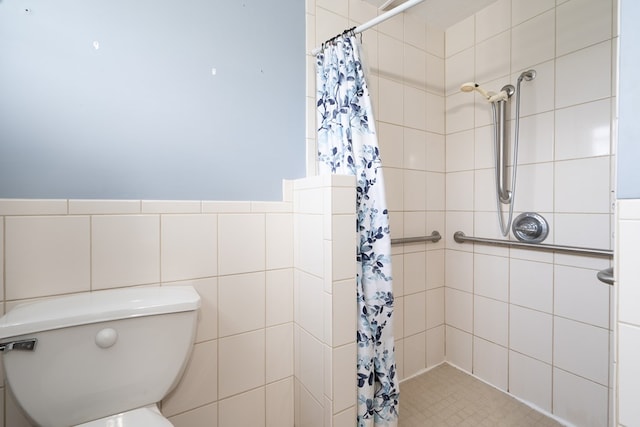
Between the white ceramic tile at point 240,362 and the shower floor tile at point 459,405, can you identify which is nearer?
the white ceramic tile at point 240,362

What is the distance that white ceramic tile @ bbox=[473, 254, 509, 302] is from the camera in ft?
5.22

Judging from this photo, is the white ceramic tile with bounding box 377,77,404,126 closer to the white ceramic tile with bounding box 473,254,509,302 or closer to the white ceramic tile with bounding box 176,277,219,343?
the white ceramic tile with bounding box 473,254,509,302

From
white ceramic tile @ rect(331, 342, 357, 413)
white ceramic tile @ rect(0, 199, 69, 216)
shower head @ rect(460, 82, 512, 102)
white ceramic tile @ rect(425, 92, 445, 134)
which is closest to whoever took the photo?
white ceramic tile @ rect(0, 199, 69, 216)

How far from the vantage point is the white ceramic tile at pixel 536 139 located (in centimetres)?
141

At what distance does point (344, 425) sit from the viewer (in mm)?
1065

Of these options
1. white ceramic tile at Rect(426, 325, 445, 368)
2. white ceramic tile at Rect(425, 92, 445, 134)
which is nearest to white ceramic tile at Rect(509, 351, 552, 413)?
white ceramic tile at Rect(426, 325, 445, 368)

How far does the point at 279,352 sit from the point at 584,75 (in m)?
1.85

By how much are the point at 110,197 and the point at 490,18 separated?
2.09 metres

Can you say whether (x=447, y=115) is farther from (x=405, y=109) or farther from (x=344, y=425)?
(x=344, y=425)

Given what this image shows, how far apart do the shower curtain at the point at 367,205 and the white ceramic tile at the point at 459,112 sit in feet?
2.94

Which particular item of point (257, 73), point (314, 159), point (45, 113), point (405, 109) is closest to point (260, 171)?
point (314, 159)

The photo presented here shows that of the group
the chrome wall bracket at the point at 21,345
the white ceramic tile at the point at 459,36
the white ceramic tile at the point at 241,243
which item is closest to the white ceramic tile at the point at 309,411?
the white ceramic tile at the point at 241,243

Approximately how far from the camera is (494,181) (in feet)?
5.29

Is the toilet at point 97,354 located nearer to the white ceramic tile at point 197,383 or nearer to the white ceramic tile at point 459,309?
the white ceramic tile at point 197,383
